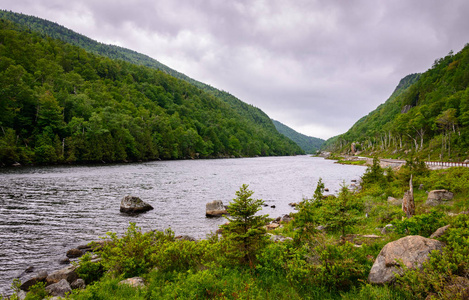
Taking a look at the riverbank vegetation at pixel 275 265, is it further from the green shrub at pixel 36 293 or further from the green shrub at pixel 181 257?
the green shrub at pixel 36 293

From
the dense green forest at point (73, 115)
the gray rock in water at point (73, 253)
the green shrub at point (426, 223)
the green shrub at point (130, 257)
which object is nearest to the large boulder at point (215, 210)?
the gray rock in water at point (73, 253)

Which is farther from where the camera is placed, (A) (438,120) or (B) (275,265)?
(A) (438,120)

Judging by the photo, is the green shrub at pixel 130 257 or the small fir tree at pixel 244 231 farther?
the green shrub at pixel 130 257

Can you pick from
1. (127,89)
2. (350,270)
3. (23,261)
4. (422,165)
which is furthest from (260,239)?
(127,89)

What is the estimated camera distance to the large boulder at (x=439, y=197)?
48.5 feet

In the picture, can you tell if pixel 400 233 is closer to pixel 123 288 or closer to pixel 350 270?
pixel 350 270

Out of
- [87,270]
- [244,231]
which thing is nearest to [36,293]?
[87,270]

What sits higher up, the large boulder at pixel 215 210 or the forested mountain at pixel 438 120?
the forested mountain at pixel 438 120

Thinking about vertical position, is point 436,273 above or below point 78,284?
above

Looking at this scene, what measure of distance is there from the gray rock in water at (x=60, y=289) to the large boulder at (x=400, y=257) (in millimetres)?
9881

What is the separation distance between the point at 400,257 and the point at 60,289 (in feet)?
35.9

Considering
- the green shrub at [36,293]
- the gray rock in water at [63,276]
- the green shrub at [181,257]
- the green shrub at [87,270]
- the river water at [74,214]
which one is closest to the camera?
the green shrub at [36,293]

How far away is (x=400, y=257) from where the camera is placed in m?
5.92

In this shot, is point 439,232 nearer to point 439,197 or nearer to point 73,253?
point 439,197
